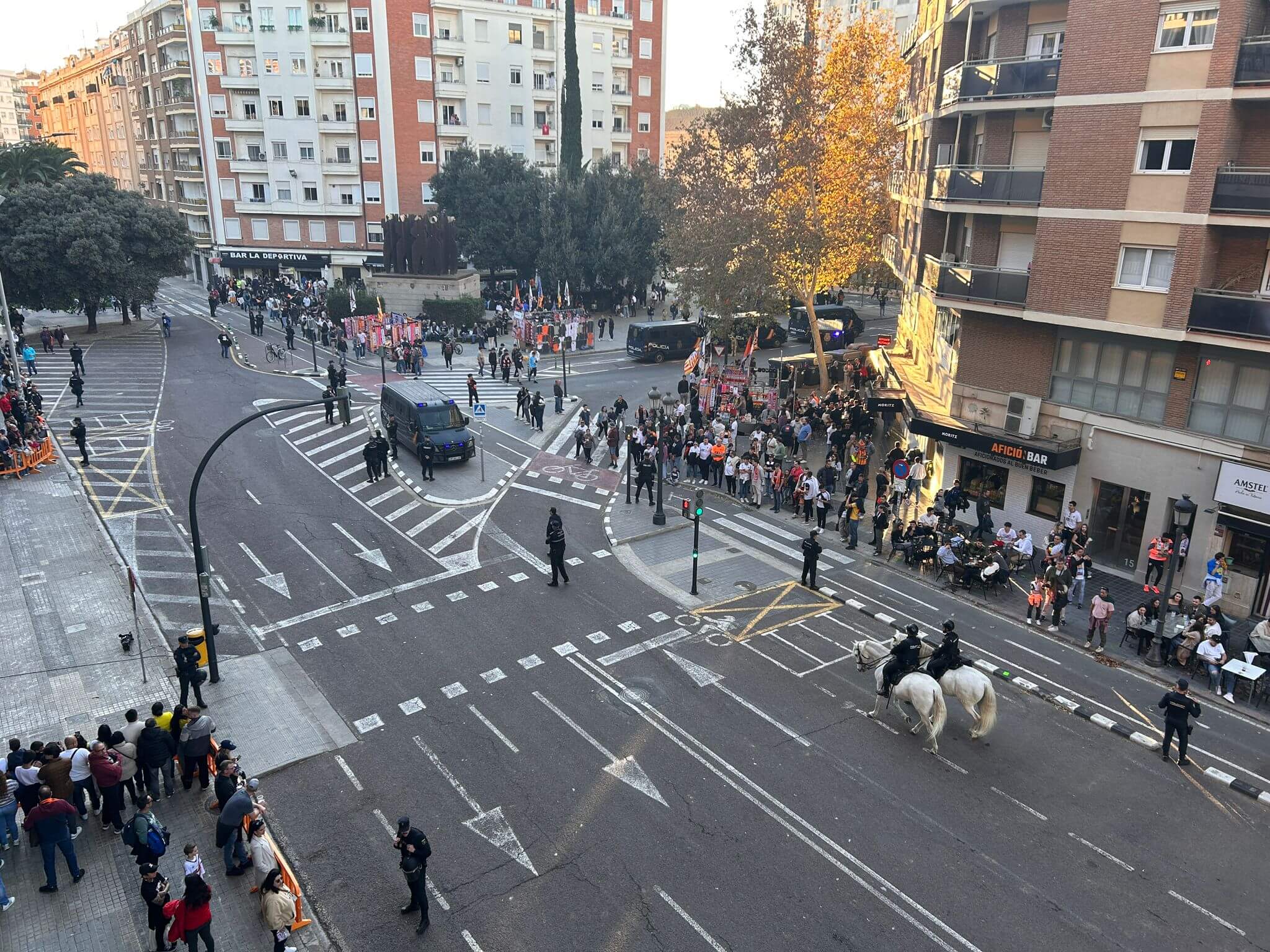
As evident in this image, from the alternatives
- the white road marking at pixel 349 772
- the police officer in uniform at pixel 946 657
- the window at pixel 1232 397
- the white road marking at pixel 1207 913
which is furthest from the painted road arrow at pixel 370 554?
the window at pixel 1232 397

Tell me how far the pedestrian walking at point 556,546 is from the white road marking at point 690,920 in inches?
404

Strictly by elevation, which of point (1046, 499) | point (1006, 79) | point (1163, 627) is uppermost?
point (1006, 79)

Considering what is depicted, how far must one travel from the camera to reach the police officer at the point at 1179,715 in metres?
14.6

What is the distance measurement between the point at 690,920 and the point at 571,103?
226ft

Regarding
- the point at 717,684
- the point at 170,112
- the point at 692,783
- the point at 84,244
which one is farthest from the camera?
the point at 170,112

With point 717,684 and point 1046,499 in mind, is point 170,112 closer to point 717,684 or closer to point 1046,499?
point 1046,499

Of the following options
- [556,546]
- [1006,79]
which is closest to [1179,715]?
[556,546]

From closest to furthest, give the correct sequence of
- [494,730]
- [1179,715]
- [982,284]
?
[1179,715]
[494,730]
[982,284]

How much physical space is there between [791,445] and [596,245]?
33.8m

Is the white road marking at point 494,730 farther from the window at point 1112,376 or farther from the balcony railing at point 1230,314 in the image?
the balcony railing at point 1230,314

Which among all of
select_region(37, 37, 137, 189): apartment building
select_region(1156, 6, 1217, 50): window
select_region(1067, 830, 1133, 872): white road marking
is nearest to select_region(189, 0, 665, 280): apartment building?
select_region(37, 37, 137, 189): apartment building

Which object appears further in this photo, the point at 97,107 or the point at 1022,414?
the point at 97,107

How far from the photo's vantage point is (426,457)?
98.4 ft

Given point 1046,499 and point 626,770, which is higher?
point 1046,499
